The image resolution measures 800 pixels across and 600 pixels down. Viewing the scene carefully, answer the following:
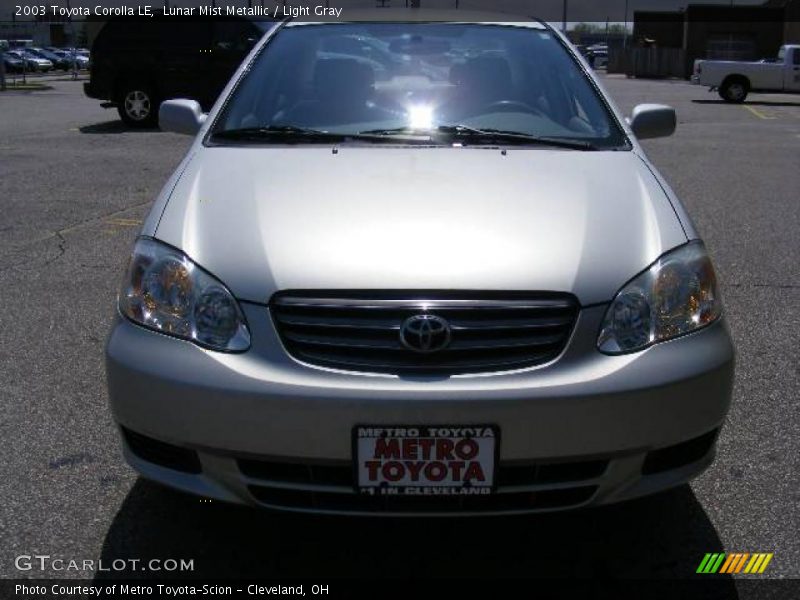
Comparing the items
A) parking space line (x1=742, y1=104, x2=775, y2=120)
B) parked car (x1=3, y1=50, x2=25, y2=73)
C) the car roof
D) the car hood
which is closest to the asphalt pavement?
the car hood

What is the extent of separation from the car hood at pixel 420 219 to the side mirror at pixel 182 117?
87 cm

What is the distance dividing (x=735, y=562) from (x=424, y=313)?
3.84 ft

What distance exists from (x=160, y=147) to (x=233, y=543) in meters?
10.7

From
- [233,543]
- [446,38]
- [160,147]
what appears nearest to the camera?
[233,543]

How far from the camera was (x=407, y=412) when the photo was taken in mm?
2332

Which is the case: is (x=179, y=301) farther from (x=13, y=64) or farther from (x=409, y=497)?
(x=13, y=64)

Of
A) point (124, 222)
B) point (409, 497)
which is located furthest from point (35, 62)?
point (409, 497)

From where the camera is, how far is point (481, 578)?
8.78 feet

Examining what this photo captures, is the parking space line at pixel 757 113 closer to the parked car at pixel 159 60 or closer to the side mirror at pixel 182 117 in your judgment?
the parked car at pixel 159 60

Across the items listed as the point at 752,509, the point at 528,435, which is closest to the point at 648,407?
the point at 528,435

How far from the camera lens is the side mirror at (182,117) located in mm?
4125

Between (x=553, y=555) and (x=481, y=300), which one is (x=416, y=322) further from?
(x=553, y=555)

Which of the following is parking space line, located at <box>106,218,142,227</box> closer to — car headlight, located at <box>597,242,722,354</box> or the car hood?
the car hood

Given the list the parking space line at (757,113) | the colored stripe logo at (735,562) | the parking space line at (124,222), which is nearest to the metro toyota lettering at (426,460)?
the colored stripe logo at (735,562)
